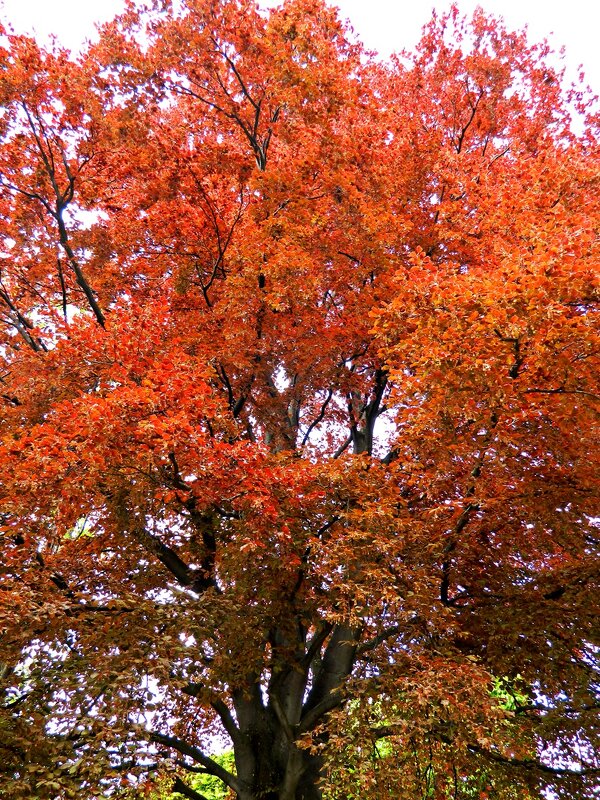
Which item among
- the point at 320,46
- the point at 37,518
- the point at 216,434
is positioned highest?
the point at 320,46

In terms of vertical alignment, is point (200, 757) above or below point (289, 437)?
below

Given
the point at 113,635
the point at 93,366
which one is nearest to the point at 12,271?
the point at 93,366

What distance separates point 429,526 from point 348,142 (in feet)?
21.2

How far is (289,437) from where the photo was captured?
1034 centimetres

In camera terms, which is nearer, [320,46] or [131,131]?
[320,46]

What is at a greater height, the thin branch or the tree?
the tree

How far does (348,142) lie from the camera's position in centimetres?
899

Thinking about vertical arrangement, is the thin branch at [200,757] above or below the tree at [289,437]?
below

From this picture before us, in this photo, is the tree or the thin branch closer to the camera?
the tree

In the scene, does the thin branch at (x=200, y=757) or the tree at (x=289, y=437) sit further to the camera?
the thin branch at (x=200, y=757)

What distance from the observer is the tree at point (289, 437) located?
17.0 feet

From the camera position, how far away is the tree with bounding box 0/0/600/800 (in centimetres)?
518

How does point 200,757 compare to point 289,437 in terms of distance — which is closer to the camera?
point 200,757

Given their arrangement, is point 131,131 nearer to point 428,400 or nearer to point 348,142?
point 348,142
